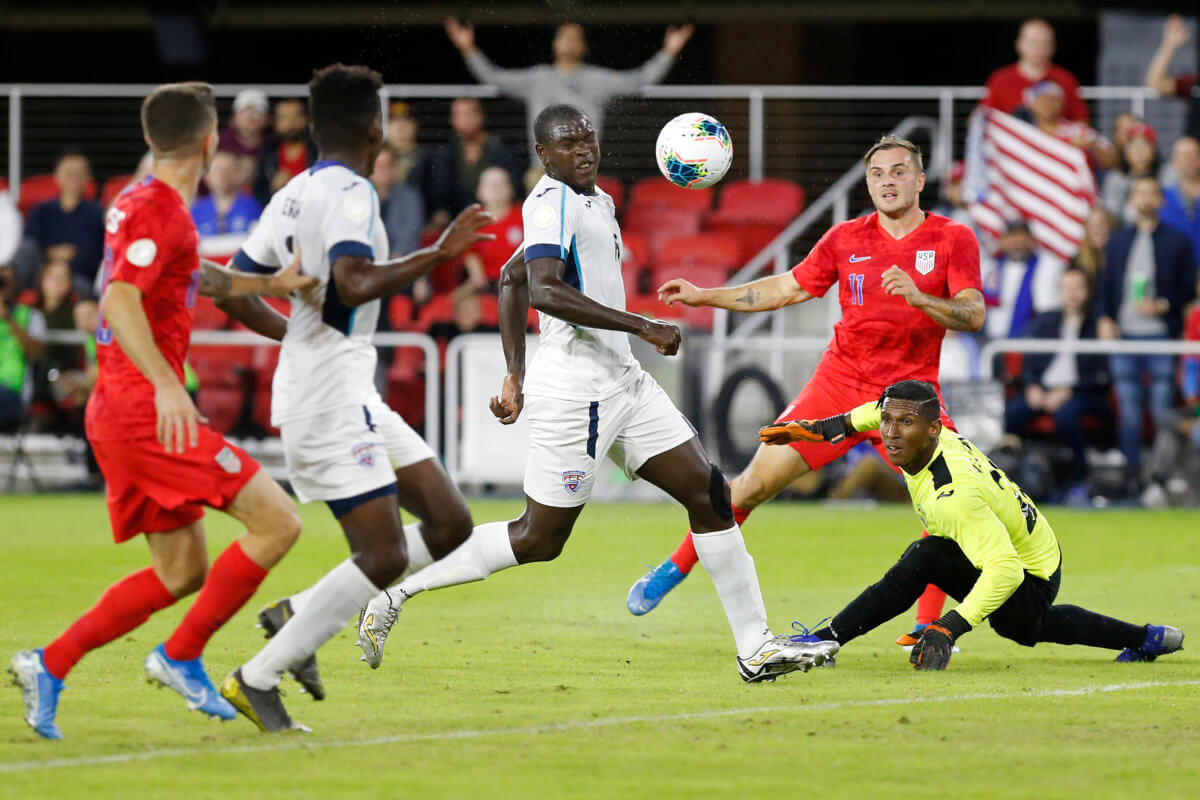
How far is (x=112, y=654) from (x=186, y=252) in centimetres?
261

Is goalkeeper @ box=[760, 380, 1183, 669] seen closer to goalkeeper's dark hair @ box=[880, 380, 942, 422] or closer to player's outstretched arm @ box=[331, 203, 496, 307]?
goalkeeper's dark hair @ box=[880, 380, 942, 422]

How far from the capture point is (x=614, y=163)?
18.2 metres

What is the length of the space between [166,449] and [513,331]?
2.05 m

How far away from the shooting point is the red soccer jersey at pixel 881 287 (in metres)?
7.95

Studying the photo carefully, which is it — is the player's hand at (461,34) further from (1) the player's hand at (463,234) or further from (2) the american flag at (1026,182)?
(1) the player's hand at (463,234)

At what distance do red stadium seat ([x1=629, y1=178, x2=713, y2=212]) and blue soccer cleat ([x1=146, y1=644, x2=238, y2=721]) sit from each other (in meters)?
12.5

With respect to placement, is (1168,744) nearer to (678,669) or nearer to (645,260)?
(678,669)

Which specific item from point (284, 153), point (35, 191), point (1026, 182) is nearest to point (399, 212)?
point (284, 153)

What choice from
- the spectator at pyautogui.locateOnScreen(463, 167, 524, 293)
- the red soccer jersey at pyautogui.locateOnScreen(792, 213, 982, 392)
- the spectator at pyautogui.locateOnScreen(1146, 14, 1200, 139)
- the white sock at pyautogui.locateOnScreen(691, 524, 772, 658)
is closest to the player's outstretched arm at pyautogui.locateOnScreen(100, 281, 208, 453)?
the white sock at pyautogui.locateOnScreen(691, 524, 772, 658)

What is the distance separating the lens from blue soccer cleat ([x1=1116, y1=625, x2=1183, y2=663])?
7371 mm

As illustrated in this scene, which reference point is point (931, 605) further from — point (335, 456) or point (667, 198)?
point (667, 198)

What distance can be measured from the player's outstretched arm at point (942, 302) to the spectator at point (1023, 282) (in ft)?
27.6

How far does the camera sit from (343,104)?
590 centimetres

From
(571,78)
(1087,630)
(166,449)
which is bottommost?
(1087,630)
